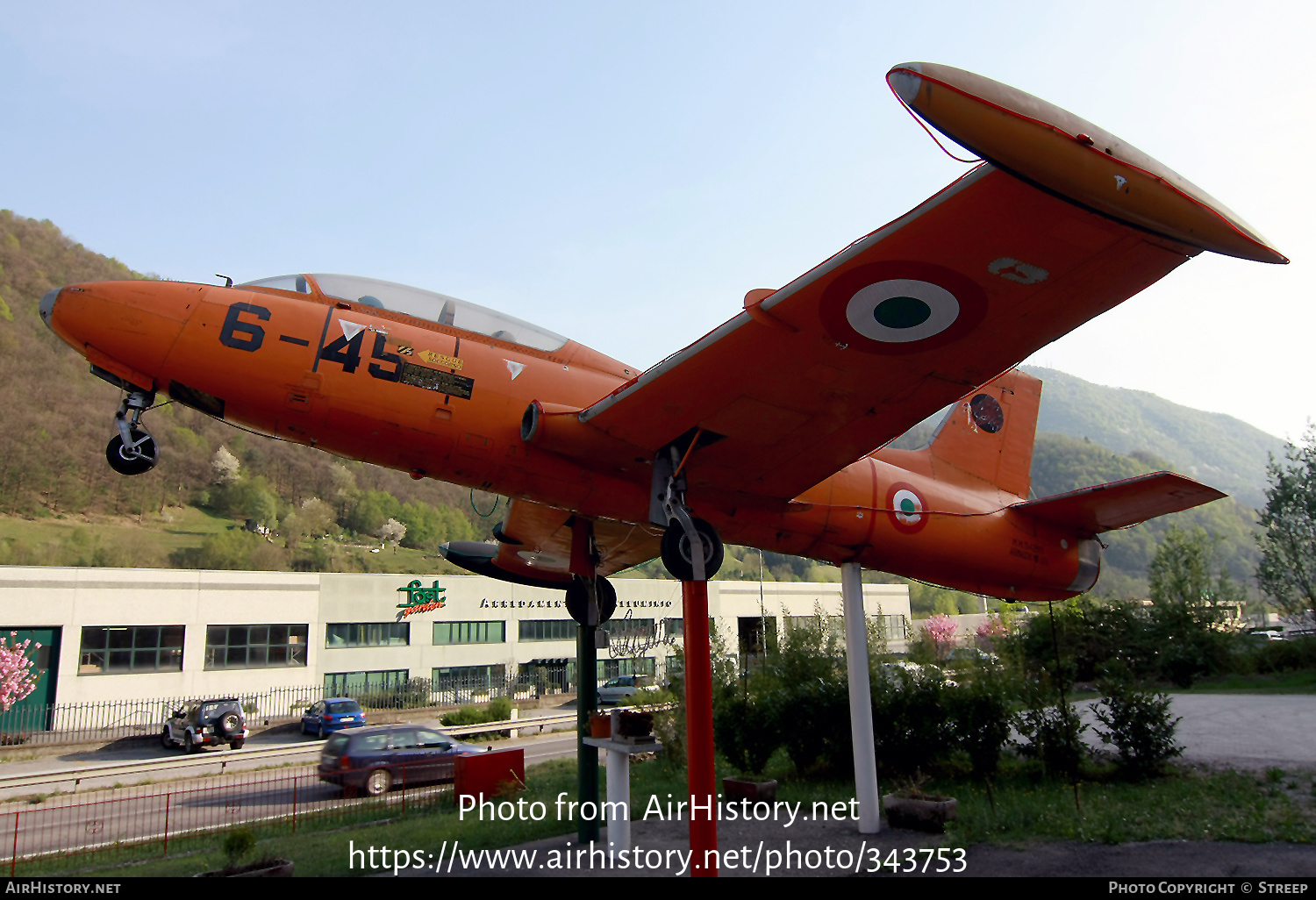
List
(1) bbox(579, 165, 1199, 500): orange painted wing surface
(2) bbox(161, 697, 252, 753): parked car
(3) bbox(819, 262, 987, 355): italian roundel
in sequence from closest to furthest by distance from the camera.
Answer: (1) bbox(579, 165, 1199, 500): orange painted wing surface
(3) bbox(819, 262, 987, 355): italian roundel
(2) bbox(161, 697, 252, 753): parked car

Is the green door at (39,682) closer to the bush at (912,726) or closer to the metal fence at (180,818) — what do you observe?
the metal fence at (180,818)

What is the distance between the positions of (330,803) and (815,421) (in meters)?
15.0

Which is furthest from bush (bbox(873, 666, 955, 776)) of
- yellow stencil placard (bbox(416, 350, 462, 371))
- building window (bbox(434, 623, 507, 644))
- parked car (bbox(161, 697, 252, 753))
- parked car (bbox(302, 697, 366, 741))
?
building window (bbox(434, 623, 507, 644))

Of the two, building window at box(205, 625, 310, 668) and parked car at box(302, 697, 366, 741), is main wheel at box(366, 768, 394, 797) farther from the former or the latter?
building window at box(205, 625, 310, 668)

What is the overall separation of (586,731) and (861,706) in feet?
12.3

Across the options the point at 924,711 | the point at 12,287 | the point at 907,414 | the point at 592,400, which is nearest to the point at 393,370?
the point at 592,400

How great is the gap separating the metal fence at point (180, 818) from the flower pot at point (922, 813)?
8.69 meters

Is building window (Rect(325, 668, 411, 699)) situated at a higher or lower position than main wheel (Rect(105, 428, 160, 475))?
lower

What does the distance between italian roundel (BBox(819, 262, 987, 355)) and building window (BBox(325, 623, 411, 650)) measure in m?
42.7

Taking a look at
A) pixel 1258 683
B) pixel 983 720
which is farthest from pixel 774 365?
pixel 1258 683

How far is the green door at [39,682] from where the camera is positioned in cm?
3195

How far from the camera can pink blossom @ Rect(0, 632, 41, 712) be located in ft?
94.0

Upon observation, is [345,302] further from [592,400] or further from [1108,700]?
[1108,700]

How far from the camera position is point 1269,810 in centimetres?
991
